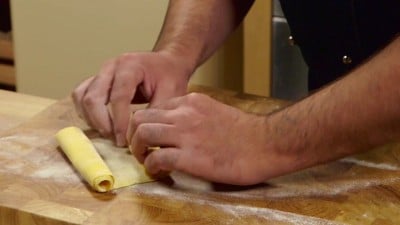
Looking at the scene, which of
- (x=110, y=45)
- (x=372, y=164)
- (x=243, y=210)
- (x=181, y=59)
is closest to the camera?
(x=243, y=210)

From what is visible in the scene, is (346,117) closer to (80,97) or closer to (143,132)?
(143,132)

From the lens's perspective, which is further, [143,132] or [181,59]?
[181,59]

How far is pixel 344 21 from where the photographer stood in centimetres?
113

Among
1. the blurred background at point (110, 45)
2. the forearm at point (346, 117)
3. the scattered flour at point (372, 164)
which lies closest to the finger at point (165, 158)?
the forearm at point (346, 117)

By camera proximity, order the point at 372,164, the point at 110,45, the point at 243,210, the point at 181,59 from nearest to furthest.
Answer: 1. the point at 243,210
2. the point at 372,164
3. the point at 181,59
4. the point at 110,45

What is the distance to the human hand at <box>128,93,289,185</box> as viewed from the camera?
0.87 m

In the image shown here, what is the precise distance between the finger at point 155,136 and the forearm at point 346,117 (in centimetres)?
11

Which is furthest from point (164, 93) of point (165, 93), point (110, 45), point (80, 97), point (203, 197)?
point (110, 45)

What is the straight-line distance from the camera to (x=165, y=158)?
2.87ft

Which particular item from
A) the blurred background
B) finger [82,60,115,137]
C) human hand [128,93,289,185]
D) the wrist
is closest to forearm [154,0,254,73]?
the wrist

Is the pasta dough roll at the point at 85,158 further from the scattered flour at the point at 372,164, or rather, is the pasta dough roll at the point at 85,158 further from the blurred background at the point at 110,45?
the blurred background at the point at 110,45

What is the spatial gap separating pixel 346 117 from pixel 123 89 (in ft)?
0.95

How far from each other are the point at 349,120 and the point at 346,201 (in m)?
0.09

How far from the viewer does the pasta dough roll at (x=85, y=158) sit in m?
0.88
